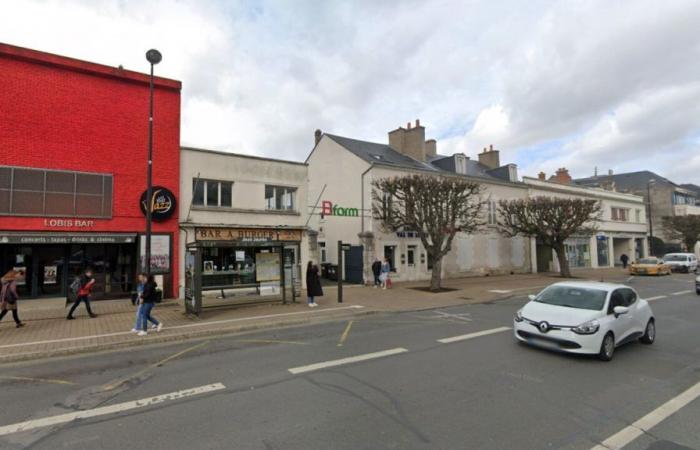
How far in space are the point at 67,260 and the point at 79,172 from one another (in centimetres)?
326

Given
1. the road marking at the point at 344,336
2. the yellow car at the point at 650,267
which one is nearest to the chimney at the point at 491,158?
the yellow car at the point at 650,267

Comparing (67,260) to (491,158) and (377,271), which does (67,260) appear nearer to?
(377,271)

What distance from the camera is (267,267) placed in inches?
527

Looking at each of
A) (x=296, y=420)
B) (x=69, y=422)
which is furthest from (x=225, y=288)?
(x=296, y=420)

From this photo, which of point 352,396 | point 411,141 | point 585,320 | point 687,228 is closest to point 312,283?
point 352,396

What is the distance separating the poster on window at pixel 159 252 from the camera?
14.4 metres

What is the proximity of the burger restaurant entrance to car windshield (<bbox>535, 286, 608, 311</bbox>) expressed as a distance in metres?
13.9

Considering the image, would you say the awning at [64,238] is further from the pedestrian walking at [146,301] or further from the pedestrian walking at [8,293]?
the pedestrian walking at [146,301]

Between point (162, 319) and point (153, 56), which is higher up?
point (153, 56)

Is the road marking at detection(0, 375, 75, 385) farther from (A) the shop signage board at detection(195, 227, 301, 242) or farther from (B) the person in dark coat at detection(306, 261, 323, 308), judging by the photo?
(A) the shop signage board at detection(195, 227, 301, 242)

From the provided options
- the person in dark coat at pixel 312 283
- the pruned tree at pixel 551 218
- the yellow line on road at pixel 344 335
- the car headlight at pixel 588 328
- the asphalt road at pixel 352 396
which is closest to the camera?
the asphalt road at pixel 352 396

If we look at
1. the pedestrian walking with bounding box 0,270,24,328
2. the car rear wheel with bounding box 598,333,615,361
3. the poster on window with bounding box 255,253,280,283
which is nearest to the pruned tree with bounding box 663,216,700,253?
the car rear wheel with bounding box 598,333,615,361

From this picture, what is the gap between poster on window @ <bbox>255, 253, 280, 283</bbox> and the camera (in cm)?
1319

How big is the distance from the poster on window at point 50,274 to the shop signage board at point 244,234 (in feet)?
16.1
